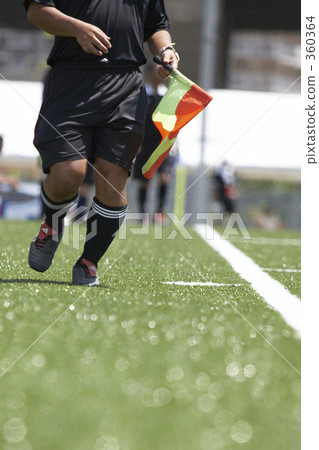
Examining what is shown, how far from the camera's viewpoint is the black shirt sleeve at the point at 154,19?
358 centimetres

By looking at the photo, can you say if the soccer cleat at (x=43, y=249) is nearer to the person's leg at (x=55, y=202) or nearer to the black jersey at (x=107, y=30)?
the person's leg at (x=55, y=202)

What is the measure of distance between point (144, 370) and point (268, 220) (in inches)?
543

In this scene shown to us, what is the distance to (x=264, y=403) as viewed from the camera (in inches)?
68.6

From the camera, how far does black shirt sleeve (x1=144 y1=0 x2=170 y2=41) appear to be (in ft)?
11.7

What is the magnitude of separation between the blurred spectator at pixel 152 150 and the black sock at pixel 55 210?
3.94 meters

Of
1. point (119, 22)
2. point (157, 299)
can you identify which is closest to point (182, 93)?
point (119, 22)

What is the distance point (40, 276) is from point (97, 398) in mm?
1969

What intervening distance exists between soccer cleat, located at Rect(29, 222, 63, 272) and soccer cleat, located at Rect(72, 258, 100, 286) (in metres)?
0.16

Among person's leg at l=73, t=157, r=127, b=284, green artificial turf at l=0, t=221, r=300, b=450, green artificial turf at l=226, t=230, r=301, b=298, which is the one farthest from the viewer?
Result: green artificial turf at l=226, t=230, r=301, b=298

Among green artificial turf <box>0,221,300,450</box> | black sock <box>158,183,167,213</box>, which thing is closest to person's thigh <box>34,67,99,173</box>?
green artificial turf <box>0,221,300,450</box>

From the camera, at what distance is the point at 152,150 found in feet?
25.5

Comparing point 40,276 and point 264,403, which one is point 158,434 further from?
point 40,276

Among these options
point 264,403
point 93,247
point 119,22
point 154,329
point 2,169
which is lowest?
point 2,169

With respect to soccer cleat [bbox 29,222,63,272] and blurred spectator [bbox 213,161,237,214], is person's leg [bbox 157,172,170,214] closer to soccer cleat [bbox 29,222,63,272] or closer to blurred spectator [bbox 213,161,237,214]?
blurred spectator [bbox 213,161,237,214]
